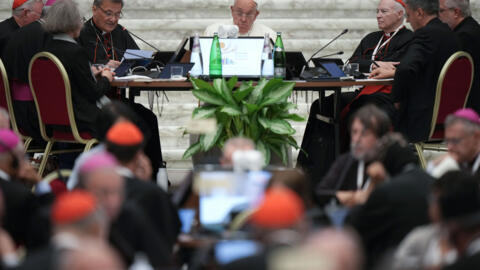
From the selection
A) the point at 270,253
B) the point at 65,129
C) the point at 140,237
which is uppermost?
the point at 270,253

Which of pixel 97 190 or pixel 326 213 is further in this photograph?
pixel 326 213

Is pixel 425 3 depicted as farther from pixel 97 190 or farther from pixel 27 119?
pixel 97 190

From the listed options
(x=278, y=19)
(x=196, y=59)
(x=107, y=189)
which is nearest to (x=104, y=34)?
(x=196, y=59)

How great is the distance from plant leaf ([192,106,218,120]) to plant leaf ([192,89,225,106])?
5cm

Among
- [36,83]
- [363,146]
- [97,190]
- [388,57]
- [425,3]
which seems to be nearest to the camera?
[97,190]

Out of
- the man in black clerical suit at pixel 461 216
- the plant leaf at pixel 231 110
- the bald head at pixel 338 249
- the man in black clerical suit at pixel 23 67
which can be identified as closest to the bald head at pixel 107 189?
the bald head at pixel 338 249

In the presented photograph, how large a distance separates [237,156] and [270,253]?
4.88 ft

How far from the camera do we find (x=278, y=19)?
959 centimetres

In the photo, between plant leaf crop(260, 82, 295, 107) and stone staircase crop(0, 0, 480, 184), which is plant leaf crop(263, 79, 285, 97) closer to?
plant leaf crop(260, 82, 295, 107)

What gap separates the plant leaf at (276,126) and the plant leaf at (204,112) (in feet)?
1.08

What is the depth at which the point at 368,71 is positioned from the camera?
7.03m

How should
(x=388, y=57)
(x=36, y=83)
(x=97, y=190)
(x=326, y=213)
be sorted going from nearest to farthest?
(x=97, y=190) → (x=326, y=213) → (x=36, y=83) → (x=388, y=57)

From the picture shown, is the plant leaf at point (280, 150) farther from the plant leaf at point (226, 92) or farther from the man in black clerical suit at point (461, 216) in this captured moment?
the man in black clerical suit at point (461, 216)

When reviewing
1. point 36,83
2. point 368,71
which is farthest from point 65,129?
point 368,71
